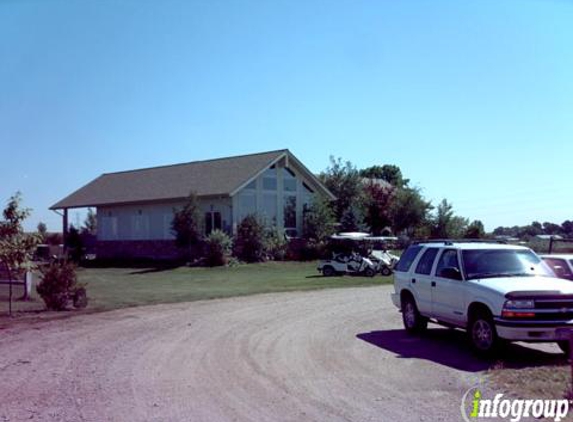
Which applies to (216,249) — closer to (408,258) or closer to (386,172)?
(408,258)

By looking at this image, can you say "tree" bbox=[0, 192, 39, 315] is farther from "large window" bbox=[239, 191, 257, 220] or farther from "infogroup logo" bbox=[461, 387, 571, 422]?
"large window" bbox=[239, 191, 257, 220]

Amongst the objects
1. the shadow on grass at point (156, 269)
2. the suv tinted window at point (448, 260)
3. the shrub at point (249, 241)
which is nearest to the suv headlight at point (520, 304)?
the suv tinted window at point (448, 260)

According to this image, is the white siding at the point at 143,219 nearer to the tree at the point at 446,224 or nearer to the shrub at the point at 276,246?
the shrub at the point at 276,246

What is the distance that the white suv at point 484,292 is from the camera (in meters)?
10.2

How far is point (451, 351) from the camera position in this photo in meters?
11.4

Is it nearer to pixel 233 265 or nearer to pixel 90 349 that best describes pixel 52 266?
pixel 90 349

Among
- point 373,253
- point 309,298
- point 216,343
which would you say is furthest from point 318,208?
point 216,343

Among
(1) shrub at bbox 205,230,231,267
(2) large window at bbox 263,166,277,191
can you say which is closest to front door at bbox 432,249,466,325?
(1) shrub at bbox 205,230,231,267

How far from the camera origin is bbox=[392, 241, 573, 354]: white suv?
33.6ft

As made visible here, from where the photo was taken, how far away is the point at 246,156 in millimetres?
45719

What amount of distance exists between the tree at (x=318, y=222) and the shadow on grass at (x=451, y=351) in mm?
29511

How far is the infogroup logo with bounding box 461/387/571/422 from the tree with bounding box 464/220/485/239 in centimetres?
4001

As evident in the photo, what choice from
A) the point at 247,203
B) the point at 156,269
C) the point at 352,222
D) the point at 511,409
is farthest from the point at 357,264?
the point at 511,409

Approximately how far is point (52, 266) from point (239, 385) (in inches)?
410
